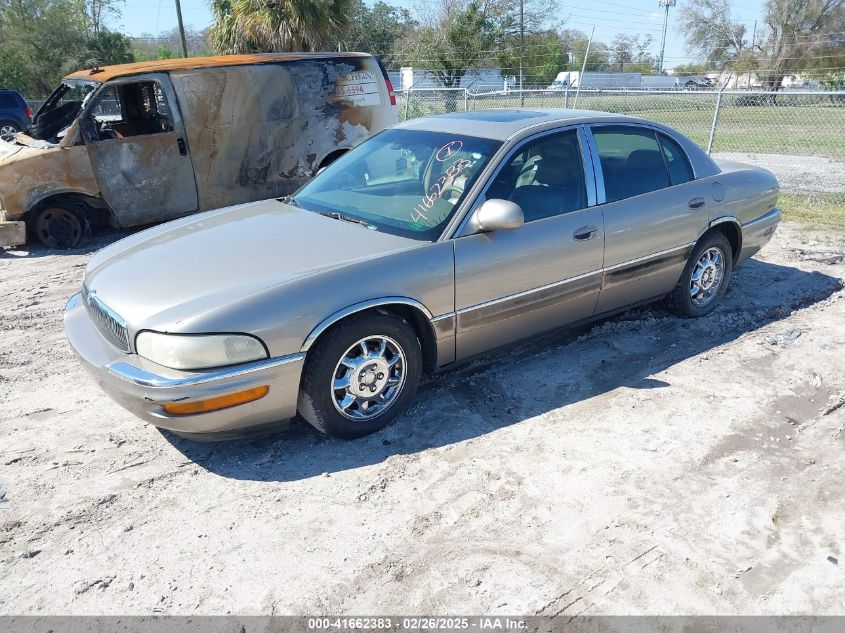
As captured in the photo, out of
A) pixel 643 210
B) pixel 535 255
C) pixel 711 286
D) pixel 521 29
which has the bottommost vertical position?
pixel 711 286

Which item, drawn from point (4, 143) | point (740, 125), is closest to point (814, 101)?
point (740, 125)

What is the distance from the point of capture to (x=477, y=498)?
321 centimetres

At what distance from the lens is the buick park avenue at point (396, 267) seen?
3188 mm

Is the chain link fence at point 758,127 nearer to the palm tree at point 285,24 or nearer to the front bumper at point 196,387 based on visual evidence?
the palm tree at point 285,24

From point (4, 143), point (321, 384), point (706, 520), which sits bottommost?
point (706, 520)

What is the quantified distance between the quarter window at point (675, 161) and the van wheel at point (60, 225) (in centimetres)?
642

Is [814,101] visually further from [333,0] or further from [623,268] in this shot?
[623,268]

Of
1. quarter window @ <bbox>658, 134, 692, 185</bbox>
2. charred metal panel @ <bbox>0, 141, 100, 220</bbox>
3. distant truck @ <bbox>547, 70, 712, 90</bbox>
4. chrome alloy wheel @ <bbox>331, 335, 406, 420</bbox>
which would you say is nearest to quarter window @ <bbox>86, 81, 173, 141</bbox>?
charred metal panel @ <bbox>0, 141, 100, 220</bbox>

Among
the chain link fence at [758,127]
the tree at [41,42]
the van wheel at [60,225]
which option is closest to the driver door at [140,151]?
the van wheel at [60,225]

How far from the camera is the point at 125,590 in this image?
2676 millimetres

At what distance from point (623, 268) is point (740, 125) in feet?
70.2

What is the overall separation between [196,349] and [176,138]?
553cm

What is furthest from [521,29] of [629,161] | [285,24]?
[629,161]

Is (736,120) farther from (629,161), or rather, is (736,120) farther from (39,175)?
(39,175)
